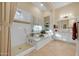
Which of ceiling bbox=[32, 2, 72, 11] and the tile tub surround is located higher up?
ceiling bbox=[32, 2, 72, 11]

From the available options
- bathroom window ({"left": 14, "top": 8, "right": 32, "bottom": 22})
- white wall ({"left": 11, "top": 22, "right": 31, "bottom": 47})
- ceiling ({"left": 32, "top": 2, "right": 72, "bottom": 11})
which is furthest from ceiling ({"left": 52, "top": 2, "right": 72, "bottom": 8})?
white wall ({"left": 11, "top": 22, "right": 31, "bottom": 47})

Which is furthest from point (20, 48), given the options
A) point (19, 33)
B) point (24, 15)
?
point (24, 15)

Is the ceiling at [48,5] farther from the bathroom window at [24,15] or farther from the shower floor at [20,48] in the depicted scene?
the shower floor at [20,48]

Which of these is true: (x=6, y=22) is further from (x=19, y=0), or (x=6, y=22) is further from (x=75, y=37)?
(x=75, y=37)

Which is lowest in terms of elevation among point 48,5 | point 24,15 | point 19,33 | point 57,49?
point 57,49

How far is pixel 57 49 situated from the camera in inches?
85.7

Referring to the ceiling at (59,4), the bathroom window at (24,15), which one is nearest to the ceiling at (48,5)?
the ceiling at (59,4)

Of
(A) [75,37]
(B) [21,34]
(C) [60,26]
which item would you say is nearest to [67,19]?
(C) [60,26]

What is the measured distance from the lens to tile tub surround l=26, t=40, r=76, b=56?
6.93ft

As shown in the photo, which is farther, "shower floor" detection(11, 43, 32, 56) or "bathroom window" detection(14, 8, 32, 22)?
"bathroom window" detection(14, 8, 32, 22)

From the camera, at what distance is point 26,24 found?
7.52 feet

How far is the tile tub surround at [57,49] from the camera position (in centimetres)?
211

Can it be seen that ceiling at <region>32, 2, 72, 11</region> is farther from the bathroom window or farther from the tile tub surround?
the tile tub surround

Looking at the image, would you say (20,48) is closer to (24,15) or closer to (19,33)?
(19,33)
